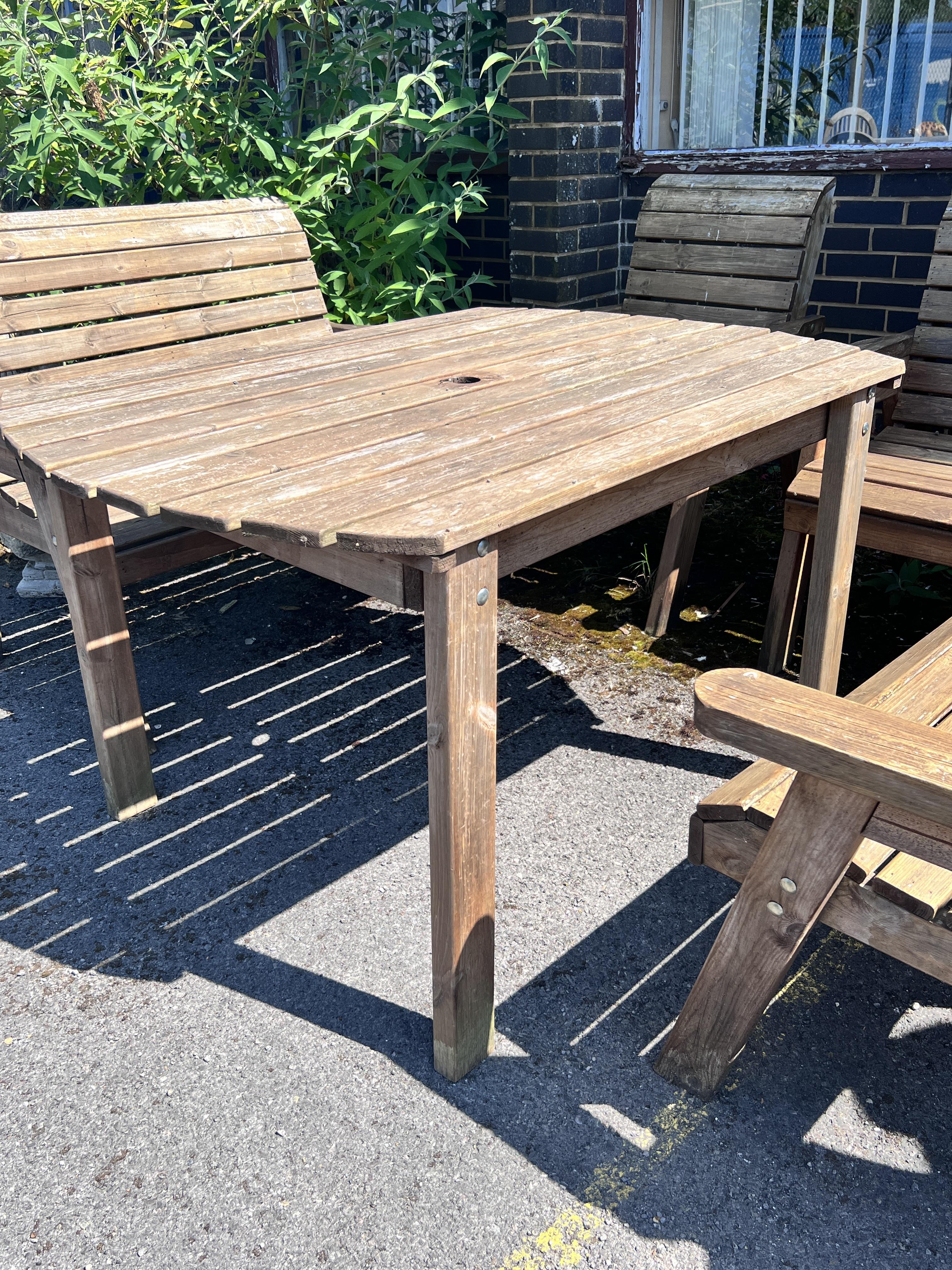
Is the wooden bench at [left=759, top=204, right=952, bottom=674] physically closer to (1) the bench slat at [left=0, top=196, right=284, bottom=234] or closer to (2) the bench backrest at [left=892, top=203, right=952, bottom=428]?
(2) the bench backrest at [left=892, top=203, right=952, bottom=428]

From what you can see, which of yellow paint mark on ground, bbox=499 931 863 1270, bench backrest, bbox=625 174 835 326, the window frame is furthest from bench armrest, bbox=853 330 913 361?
yellow paint mark on ground, bbox=499 931 863 1270

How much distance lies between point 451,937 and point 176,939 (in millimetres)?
705

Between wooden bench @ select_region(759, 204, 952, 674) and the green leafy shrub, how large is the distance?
1.62 m

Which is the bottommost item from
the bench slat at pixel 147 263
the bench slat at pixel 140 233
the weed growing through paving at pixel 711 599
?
the weed growing through paving at pixel 711 599

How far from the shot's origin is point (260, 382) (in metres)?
2.21

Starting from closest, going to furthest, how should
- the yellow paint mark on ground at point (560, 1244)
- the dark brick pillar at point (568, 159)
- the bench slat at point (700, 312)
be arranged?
the yellow paint mark on ground at point (560, 1244), the bench slat at point (700, 312), the dark brick pillar at point (568, 159)

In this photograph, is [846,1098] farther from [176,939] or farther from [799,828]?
[176,939]

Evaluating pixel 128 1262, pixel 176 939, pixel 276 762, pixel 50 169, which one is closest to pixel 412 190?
pixel 50 169

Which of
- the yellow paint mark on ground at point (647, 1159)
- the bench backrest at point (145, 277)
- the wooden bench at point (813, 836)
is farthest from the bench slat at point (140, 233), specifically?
the yellow paint mark on ground at point (647, 1159)

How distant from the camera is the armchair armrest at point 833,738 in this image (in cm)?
118

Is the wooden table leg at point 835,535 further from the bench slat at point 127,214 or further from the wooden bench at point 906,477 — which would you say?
the bench slat at point 127,214

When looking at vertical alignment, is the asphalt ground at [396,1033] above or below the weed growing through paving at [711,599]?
below

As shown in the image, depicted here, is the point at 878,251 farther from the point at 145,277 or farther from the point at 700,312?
the point at 145,277

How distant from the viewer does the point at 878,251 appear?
399 cm
